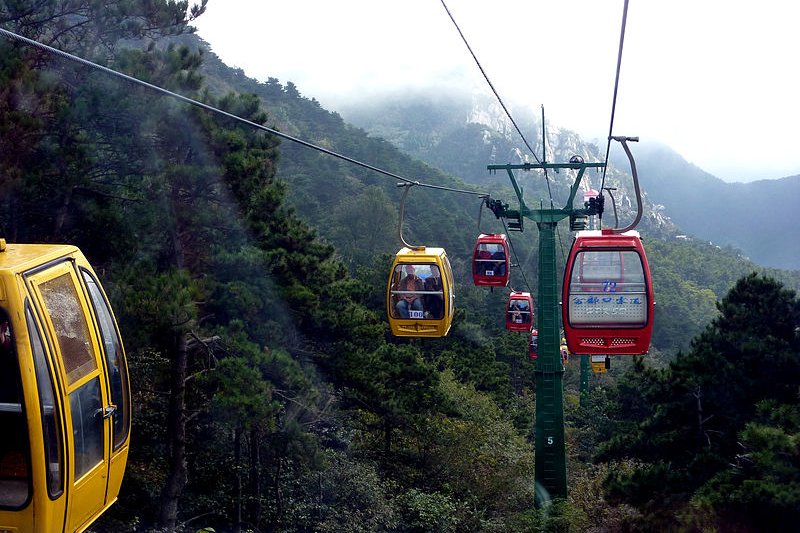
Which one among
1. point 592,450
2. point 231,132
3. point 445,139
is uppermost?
point 445,139

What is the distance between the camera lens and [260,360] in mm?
12352

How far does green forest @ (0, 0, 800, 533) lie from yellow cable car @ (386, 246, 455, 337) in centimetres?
298

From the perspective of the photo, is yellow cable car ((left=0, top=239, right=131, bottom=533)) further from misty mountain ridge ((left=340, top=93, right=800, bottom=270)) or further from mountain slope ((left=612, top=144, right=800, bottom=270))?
mountain slope ((left=612, top=144, right=800, bottom=270))

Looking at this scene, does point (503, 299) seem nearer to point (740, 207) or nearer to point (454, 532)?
point (454, 532)

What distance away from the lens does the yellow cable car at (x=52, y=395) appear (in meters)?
3.45

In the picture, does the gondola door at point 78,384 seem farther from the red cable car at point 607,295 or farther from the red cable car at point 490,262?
the red cable car at point 490,262

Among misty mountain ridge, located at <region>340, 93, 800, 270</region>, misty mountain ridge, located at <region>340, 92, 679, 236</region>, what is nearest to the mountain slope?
misty mountain ridge, located at <region>340, 93, 800, 270</region>

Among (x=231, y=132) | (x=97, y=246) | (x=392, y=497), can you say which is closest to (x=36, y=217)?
(x=97, y=246)

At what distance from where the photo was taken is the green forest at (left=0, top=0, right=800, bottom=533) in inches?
416

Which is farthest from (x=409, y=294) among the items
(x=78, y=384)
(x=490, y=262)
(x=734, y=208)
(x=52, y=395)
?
(x=734, y=208)

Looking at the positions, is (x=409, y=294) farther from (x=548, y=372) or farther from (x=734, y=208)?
(x=734, y=208)

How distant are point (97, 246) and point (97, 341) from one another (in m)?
7.45

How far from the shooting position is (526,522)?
1444 centimetres

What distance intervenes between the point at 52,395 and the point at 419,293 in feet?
22.9
